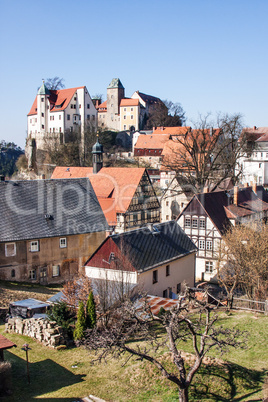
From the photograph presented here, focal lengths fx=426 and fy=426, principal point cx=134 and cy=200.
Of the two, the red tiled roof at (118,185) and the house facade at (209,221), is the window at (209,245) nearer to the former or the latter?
the house facade at (209,221)

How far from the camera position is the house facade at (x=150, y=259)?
25062mm

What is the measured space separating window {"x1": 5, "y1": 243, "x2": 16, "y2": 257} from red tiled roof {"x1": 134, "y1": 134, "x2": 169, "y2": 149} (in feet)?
187

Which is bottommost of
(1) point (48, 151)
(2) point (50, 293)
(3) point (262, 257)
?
(2) point (50, 293)

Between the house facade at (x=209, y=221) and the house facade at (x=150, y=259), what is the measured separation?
6775mm

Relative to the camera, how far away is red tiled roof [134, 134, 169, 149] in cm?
8435

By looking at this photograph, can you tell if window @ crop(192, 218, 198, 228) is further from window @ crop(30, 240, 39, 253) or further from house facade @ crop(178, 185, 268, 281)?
window @ crop(30, 240, 39, 253)

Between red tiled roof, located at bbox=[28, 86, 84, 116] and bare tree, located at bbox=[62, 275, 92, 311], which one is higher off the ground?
red tiled roof, located at bbox=[28, 86, 84, 116]

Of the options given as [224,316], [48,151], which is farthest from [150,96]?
[224,316]

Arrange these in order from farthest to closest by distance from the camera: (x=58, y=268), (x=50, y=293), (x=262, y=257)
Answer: (x=58, y=268)
(x=50, y=293)
(x=262, y=257)

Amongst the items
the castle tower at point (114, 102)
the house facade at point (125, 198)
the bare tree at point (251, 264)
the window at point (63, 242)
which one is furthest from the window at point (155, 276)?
the castle tower at point (114, 102)

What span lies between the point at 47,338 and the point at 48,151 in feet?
208

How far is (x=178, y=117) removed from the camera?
101875 millimetres

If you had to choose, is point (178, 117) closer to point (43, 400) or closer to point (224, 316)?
point (224, 316)

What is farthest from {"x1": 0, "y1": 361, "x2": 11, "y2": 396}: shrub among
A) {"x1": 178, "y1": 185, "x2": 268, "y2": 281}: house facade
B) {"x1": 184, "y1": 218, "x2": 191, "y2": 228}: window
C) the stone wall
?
{"x1": 184, "y1": 218, "x2": 191, "y2": 228}: window
